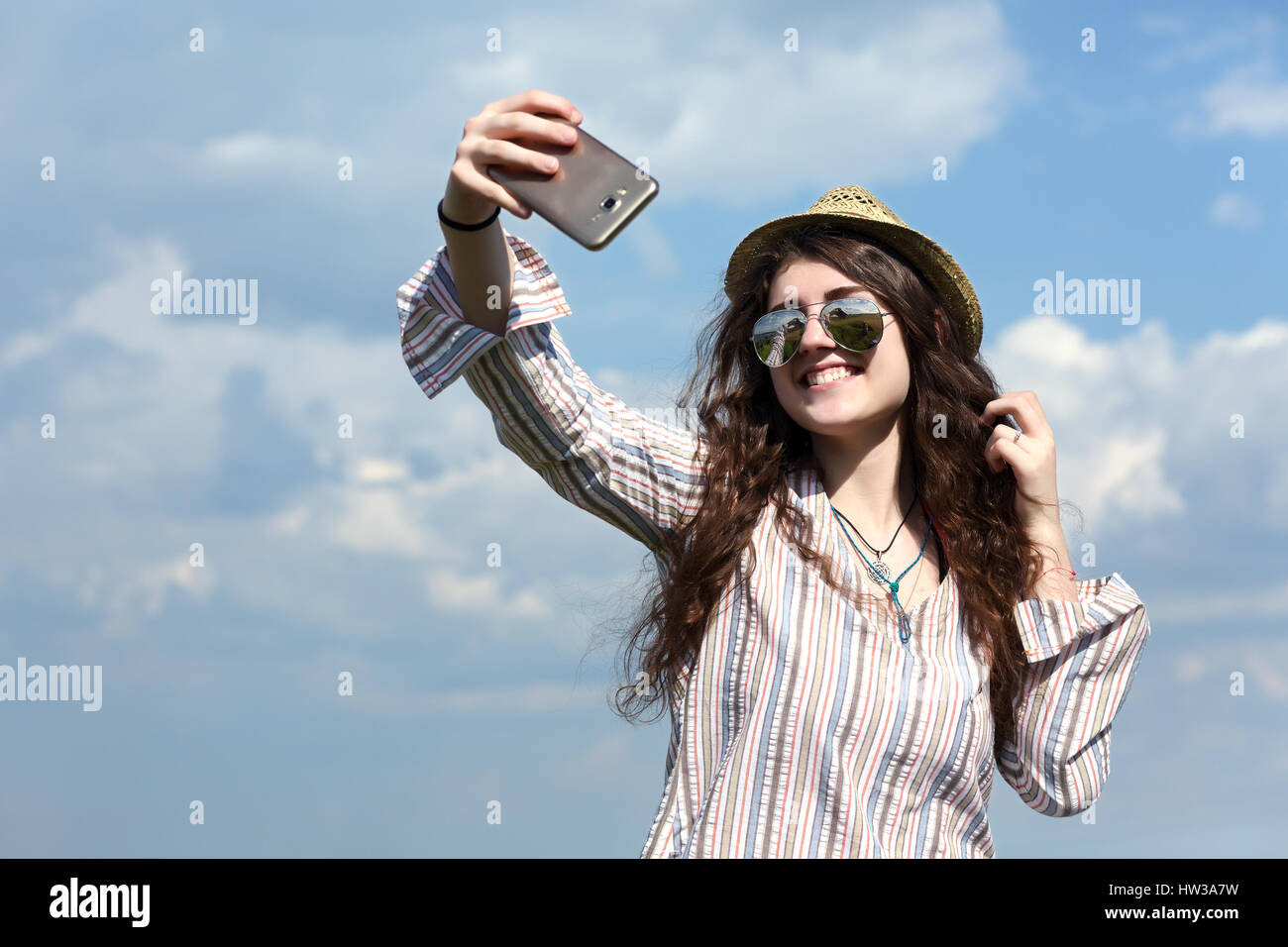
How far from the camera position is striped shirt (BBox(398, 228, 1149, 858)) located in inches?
128

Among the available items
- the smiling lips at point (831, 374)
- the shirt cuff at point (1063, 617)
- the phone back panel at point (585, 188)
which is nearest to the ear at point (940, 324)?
the smiling lips at point (831, 374)

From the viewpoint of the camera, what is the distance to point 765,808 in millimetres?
3240

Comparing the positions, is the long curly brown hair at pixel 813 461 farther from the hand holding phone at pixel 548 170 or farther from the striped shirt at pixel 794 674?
the hand holding phone at pixel 548 170

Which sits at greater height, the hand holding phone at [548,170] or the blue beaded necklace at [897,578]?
the hand holding phone at [548,170]

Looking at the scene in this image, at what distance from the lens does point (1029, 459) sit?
12.6 ft

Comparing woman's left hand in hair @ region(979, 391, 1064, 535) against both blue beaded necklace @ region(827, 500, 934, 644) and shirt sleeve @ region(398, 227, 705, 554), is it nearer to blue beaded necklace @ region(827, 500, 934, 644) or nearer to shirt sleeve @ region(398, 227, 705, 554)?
blue beaded necklace @ region(827, 500, 934, 644)

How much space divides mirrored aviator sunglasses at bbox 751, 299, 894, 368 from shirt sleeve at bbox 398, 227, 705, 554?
391 millimetres

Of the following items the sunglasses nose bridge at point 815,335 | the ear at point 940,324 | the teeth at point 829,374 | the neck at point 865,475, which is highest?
the ear at point 940,324

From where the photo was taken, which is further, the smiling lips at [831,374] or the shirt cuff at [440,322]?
the smiling lips at [831,374]

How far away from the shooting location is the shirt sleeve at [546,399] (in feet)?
10.7

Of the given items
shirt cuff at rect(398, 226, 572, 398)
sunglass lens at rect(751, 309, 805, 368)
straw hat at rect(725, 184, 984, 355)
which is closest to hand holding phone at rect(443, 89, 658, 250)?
shirt cuff at rect(398, 226, 572, 398)

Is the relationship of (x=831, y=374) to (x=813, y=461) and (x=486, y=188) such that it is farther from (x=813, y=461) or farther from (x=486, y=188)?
(x=486, y=188)
